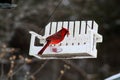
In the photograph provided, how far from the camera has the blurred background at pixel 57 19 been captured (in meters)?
8.72

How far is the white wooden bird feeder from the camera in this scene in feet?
13.9

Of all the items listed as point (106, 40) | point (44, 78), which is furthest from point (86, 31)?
point (106, 40)

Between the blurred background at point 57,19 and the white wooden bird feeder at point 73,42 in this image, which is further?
the blurred background at point 57,19

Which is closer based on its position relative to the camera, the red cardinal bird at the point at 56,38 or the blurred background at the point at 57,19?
the red cardinal bird at the point at 56,38

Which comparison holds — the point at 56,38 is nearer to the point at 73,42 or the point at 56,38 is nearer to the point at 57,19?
the point at 73,42

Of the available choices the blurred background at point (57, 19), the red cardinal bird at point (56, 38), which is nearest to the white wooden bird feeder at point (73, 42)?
the red cardinal bird at point (56, 38)

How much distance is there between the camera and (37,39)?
4.61 metres

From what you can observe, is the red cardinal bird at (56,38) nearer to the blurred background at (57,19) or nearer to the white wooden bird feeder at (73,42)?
the white wooden bird feeder at (73,42)

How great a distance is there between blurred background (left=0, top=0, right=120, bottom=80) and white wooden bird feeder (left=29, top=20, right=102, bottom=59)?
241 centimetres

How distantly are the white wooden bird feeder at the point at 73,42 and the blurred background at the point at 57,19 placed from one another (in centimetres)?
241

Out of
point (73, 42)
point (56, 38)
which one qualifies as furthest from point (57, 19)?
point (56, 38)

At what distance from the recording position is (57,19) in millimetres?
9906

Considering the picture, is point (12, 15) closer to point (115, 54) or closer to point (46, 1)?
point (46, 1)

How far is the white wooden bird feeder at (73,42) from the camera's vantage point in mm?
4250
